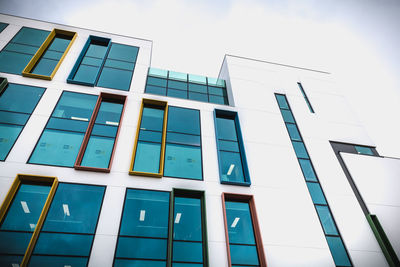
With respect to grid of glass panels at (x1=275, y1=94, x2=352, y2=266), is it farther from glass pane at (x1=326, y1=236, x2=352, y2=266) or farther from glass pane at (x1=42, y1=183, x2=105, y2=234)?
glass pane at (x1=42, y1=183, x2=105, y2=234)

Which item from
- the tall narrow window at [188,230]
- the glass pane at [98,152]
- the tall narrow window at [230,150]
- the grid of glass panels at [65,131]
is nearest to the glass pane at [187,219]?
the tall narrow window at [188,230]

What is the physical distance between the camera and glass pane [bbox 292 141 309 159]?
16.4 m

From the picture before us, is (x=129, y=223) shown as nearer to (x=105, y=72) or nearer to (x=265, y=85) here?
(x=105, y=72)

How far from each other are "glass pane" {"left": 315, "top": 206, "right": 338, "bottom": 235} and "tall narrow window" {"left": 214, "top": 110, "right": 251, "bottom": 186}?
4.81 metres

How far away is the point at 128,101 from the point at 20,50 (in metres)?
9.49

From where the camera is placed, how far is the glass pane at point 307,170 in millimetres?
15300

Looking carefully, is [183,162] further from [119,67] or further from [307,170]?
[119,67]

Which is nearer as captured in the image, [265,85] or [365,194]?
[365,194]

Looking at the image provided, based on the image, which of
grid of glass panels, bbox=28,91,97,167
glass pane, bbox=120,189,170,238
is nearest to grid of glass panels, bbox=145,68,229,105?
grid of glass panels, bbox=28,91,97,167

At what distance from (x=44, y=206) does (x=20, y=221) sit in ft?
3.34

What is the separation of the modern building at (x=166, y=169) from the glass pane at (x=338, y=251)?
0.07 meters

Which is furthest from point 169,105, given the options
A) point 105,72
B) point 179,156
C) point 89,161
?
point 89,161

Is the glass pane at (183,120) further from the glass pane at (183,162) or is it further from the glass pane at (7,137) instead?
the glass pane at (7,137)

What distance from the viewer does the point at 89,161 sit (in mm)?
12508
